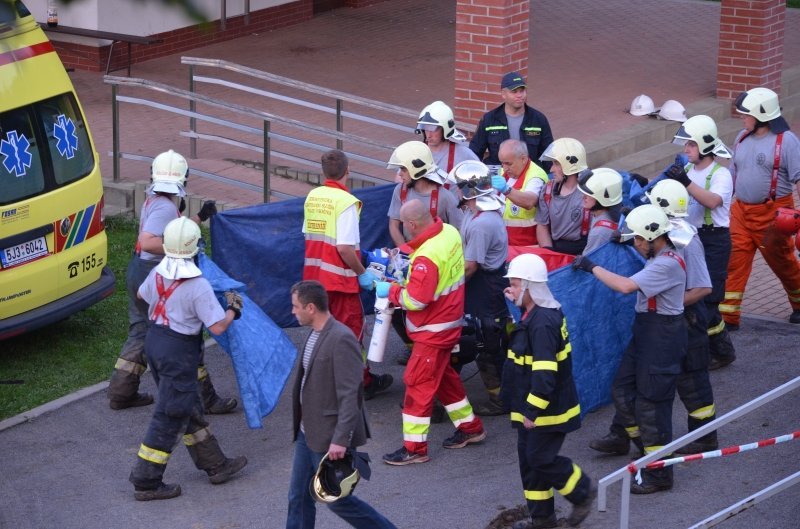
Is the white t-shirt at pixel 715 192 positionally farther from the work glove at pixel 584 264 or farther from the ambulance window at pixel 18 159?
the ambulance window at pixel 18 159

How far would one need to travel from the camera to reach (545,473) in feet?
21.4

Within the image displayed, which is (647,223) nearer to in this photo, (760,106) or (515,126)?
(760,106)

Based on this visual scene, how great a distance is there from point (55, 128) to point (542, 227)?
12.1 ft

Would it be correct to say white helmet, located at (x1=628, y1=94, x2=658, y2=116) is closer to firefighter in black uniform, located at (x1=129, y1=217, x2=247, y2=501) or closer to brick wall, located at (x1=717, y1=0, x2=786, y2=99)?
brick wall, located at (x1=717, y1=0, x2=786, y2=99)

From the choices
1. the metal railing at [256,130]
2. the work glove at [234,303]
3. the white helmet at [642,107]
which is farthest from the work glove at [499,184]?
the white helmet at [642,107]

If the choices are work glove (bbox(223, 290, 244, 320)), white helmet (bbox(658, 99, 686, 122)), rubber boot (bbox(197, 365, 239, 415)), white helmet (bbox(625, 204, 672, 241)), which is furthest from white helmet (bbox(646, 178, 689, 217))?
white helmet (bbox(658, 99, 686, 122))

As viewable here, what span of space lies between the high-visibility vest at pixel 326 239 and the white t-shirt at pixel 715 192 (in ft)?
8.03

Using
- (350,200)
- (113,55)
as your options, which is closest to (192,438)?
(350,200)

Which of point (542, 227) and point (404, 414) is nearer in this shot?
point (404, 414)

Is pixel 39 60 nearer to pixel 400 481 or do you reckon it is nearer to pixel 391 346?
pixel 391 346

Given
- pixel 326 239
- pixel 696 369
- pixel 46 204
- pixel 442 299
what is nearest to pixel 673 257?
pixel 696 369

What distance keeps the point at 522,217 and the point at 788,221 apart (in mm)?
1919

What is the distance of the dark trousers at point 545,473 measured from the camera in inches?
257

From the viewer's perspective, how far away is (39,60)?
8.76m
